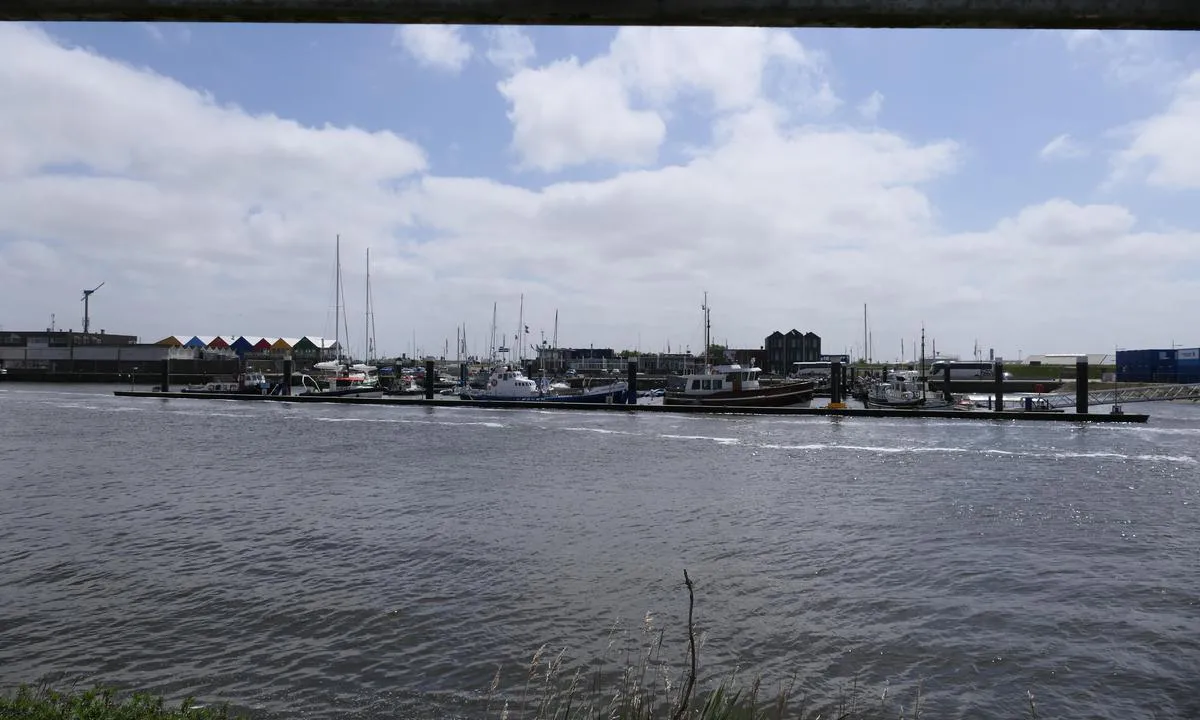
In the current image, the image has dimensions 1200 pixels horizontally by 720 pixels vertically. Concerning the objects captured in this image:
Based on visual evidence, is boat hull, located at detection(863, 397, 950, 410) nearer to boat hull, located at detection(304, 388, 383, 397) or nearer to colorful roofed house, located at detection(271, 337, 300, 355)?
boat hull, located at detection(304, 388, 383, 397)

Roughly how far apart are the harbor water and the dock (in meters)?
21.9

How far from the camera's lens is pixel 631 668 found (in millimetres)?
10898

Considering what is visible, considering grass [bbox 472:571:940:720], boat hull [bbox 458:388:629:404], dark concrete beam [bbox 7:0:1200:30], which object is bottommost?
grass [bbox 472:571:940:720]

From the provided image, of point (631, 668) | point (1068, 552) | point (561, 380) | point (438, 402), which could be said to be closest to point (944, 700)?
point (631, 668)

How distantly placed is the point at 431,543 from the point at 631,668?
8.61 m

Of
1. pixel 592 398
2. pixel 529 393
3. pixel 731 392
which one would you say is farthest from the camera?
pixel 529 393

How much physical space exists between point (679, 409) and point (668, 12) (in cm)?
5794

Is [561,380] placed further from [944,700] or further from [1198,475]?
[944,700]

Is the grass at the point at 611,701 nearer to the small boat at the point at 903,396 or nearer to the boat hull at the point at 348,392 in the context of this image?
the small boat at the point at 903,396

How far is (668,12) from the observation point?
23.7 ft

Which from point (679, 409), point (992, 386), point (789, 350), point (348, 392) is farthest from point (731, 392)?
point (789, 350)

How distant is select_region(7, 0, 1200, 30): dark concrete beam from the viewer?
6.92 meters

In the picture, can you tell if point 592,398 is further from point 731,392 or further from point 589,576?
point 589,576

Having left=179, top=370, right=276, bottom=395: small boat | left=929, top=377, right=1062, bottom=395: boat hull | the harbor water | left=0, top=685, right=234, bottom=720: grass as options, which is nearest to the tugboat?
left=179, top=370, right=276, bottom=395: small boat
